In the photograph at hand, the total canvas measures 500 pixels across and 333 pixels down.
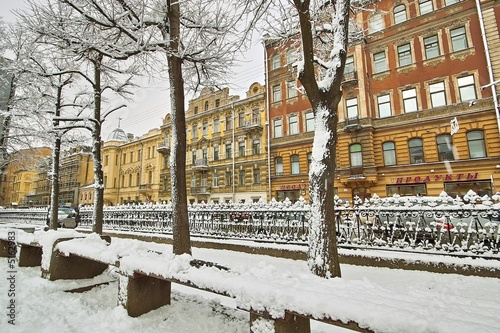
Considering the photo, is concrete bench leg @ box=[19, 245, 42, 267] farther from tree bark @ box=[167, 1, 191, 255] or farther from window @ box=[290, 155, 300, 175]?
window @ box=[290, 155, 300, 175]

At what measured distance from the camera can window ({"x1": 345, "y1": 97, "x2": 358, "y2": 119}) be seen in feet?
64.6

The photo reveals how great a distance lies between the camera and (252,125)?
25.2 m

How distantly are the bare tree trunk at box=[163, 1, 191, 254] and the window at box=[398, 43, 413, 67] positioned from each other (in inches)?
744

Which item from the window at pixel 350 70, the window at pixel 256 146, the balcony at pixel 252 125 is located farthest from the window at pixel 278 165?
the window at pixel 350 70

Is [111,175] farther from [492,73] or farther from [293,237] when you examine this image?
[492,73]

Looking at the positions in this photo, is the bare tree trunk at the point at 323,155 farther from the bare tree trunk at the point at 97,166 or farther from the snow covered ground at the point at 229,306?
the bare tree trunk at the point at 97,166

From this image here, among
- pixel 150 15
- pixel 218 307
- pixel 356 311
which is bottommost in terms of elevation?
pixel 218 307

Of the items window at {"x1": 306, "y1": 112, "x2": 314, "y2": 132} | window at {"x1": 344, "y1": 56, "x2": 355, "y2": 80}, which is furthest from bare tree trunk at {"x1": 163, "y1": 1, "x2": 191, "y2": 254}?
window at {"x1": 344, "y1": 56, "x2": 355, "y2": 80}

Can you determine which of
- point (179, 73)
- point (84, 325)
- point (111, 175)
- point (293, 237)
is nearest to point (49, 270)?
point (84, 325)

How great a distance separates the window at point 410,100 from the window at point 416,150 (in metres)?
2.30

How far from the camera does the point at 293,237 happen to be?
7.15m

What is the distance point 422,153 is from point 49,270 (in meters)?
20.4

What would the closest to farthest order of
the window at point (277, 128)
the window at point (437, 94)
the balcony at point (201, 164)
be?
the window at point (437, 94) < the window at point (277, 128) < the balcony at point (201, 164)

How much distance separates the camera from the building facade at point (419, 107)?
15.6m
